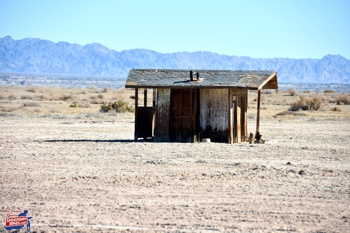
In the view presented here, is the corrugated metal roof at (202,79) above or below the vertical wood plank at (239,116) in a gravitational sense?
above

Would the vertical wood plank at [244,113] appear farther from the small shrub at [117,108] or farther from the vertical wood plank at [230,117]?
the small shrub at [117,108]

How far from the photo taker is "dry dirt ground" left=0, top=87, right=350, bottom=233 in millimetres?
10523

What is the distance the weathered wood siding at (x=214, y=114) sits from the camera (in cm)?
2289

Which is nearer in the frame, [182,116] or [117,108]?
[182,116]

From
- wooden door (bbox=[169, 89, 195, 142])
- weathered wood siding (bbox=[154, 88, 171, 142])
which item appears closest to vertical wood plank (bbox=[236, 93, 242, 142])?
wooden door (bbox=[169, 89, 195, 142])

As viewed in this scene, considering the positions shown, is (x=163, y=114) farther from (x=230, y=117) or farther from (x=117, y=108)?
(x=117, y=108)

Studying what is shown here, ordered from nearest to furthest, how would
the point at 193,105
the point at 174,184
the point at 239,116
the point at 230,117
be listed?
the point at 174,184 < the point at 230,117 < the point at 193,105 < the point at 239,116

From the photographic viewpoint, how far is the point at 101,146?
70.1 ft

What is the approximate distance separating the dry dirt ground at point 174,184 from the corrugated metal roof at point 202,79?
1.91 meters

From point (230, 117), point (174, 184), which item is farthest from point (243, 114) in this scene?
point (174, 184)

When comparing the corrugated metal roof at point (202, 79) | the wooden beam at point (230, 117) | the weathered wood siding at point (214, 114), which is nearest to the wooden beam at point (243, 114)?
the corrugated metal roof at point (202, 79)

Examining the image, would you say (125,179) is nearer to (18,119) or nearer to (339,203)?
(339,203)

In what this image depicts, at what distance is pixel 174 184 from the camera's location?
14.0m

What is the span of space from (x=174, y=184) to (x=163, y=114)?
9.19m
